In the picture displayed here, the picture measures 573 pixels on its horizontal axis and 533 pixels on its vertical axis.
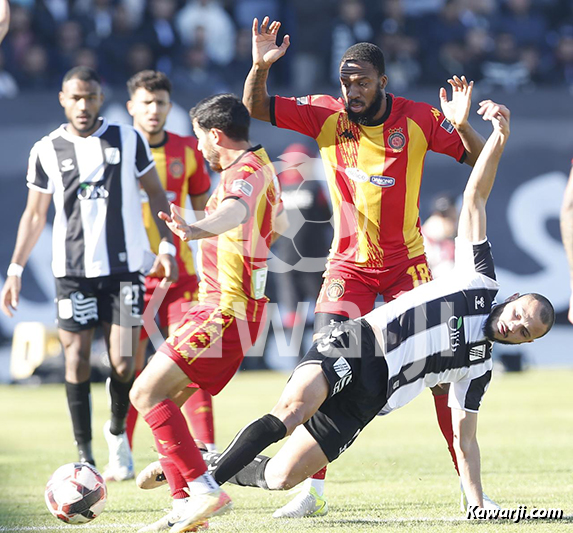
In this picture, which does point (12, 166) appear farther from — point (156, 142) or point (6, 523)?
point (6, 523)

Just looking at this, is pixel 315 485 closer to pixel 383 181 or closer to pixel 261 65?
pixel 383 181

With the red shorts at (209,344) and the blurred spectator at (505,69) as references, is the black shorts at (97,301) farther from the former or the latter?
the blurred spectator at (505,69)

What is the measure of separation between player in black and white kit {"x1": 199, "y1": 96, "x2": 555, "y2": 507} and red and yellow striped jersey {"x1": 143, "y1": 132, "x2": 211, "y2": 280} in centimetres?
306

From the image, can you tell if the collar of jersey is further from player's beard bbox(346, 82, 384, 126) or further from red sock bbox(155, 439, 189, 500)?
red sock bbox(155, 439, 189, 500)

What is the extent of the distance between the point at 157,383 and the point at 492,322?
1.76m

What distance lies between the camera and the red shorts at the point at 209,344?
532cm

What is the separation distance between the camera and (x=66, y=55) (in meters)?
15.8

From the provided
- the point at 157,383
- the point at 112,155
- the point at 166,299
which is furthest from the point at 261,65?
the point at 166,299

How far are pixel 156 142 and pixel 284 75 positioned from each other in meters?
8.20

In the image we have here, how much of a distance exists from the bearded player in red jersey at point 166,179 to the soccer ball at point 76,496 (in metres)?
2.22

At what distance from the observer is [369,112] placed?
6.26 m

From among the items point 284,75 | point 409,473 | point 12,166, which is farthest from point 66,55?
point 409,473

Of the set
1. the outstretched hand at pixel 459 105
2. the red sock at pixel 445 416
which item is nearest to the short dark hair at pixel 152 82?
the outstretched hand at pixel 459 105

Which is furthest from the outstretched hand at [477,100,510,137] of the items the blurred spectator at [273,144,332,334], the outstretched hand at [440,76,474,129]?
the blurred spectator at [273,144,332,334]
